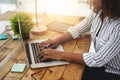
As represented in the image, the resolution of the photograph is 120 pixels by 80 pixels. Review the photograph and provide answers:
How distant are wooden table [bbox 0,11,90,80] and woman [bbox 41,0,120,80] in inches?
2.5

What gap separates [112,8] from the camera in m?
1.21

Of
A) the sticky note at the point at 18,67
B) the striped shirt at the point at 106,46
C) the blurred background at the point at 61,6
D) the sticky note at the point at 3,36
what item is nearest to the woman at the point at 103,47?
the striped shirt at the point at 106,46

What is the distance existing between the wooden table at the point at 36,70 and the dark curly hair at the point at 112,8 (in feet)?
1.02

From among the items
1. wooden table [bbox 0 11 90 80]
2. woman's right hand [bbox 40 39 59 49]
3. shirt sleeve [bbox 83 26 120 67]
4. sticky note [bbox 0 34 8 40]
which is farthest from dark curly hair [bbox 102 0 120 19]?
sticky note [bbox 0 34 8 40]

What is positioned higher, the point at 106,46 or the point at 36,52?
the point at 106,46

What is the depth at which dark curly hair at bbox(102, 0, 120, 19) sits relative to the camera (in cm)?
119

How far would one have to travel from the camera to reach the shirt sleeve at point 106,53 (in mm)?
1155

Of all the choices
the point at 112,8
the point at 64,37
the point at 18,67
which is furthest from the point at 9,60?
the point at 112,8

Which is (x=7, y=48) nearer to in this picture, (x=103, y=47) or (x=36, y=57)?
(x=36, y=57)

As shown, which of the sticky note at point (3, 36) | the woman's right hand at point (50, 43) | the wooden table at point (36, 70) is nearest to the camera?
the wooden table at point (36, 70)

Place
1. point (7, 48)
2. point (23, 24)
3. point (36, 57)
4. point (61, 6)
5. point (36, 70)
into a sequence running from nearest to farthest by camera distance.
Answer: point (36, 70)
point (36, 57)
point (7, 48)
point (23, 24)
point (61, 6)

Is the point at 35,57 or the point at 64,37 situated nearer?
the point at 35,57

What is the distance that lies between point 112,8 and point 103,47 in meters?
0.24

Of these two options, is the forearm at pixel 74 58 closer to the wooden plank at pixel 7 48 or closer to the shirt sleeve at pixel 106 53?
the shirt sleeve at pixel 106 53
